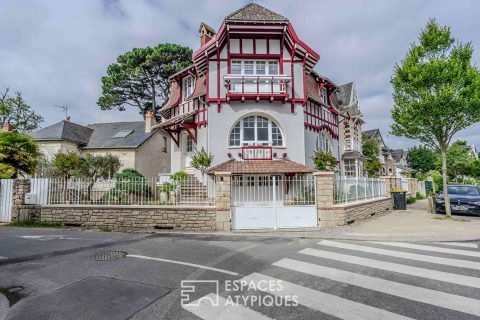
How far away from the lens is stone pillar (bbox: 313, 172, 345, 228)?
33.0 feet

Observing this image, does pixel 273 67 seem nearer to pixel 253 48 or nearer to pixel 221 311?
pixel 253 48

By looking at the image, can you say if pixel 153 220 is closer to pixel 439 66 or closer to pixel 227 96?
pixel 227 96

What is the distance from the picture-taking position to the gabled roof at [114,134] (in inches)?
901

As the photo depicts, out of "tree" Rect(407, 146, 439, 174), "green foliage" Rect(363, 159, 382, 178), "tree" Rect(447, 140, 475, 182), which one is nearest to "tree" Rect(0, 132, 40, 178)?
"green foliage" Rect(363, 159, 382, 178)

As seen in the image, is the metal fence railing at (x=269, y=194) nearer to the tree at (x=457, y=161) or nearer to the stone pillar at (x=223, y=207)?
the stone pillar at (x=223, y=207)

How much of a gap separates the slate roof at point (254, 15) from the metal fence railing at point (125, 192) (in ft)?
30.7

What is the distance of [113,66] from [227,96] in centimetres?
2438

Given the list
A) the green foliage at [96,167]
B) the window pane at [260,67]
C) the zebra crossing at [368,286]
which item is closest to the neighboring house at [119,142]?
the green foliage at [96,167]

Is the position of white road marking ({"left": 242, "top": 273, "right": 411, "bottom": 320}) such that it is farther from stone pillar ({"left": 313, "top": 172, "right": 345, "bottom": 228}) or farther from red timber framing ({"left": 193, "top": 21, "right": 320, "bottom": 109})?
red timber framing ({"left": 193, "top": 21, "right": 320, "bottom": 109})

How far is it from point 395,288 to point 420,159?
71.1 meters

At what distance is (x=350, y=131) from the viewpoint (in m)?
24.3

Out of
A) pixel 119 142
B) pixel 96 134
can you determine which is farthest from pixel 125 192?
pixel 96 134

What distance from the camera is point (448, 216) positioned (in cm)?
1167

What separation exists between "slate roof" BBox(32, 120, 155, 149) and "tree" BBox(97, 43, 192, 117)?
25.1 feet
